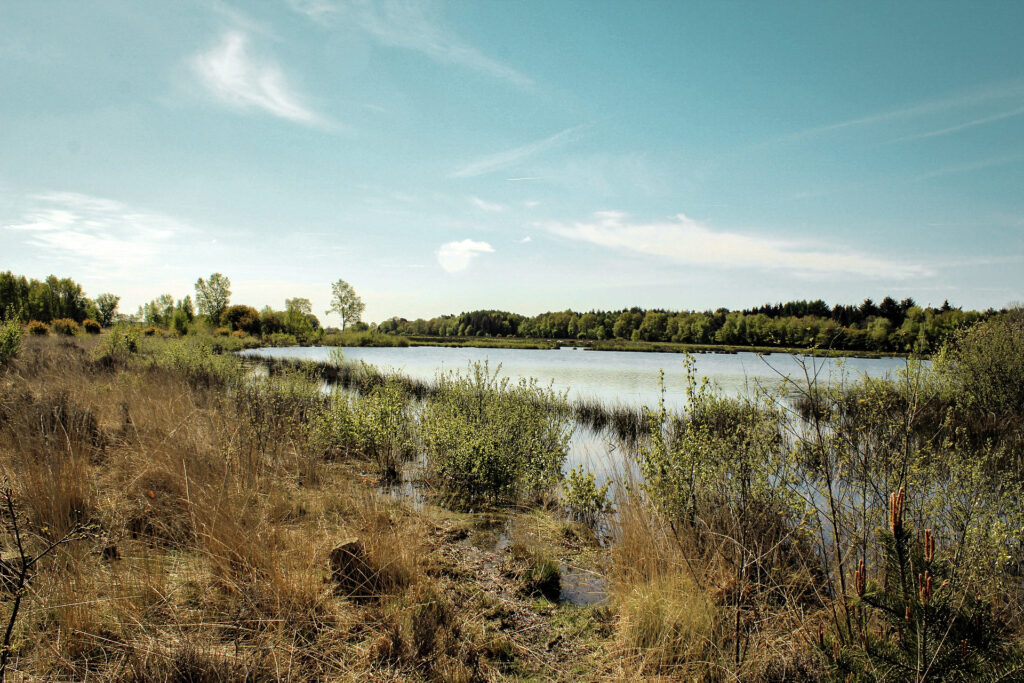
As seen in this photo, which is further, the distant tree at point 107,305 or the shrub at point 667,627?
the distant tree at point 107,305

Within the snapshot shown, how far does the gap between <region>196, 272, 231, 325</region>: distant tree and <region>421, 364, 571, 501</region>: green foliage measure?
282 feet

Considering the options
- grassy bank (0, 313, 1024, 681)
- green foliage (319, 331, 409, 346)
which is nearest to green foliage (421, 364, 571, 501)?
grassy bank (0, 313, 1024, 681)

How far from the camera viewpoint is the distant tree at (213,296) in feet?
271

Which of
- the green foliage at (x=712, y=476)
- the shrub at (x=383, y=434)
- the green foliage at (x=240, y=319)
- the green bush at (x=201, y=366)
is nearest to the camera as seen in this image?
the green foliage at (x=712, y=476)

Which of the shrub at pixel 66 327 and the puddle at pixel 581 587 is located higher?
the shrub at pixel 66 327

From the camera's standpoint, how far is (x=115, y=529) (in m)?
4.66

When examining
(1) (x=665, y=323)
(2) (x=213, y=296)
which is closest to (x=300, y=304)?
(2) (x=213, y=296)

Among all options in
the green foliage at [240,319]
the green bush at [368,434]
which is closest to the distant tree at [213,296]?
the green foliage at [240,319]

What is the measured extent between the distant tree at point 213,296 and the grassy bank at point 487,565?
278ft

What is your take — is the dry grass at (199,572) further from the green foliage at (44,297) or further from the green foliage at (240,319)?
the green foliage at (240,319)

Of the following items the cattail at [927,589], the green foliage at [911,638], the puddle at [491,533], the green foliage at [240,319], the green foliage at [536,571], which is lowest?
the puddle at [491,533]

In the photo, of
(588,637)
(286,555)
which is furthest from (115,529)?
(588,637)

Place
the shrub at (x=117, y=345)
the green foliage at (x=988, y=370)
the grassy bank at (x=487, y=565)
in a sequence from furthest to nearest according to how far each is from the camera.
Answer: the shrub at (x=117, y=345)
the green foliage at (x=988, y=370)
the grassy bank at (x=487, y=565)

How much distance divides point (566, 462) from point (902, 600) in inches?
366
